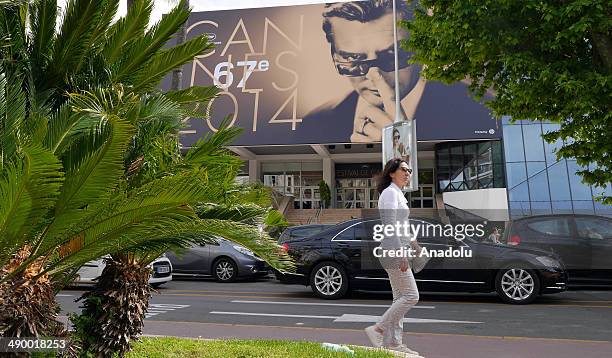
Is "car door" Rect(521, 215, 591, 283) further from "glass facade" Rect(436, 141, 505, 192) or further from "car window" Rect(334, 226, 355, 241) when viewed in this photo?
"glass facade" Rect(436, 141, 505, 192)

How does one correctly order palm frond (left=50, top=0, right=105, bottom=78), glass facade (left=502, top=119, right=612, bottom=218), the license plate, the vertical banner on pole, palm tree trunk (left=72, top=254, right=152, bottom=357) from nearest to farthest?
palm frond (left=50, top=0, right=105, bottom=78), palm tree trunk (left=72, top=254, right=152, bottom=357), the license plate, the vertical banner on pole, glass facade (left=502, top=119, right=612, bottom=218)

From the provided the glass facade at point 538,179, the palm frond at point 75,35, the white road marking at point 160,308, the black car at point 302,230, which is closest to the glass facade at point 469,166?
the glass facade at point 538,179

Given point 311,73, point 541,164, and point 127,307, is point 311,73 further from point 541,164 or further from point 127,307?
point 127,307

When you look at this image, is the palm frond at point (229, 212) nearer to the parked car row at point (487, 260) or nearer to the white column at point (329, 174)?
the parked car row at point (487, 260)

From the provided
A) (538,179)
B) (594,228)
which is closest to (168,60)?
(594,228)

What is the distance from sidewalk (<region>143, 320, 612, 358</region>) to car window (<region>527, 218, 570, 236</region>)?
4871 mm

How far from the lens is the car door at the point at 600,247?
11.2m

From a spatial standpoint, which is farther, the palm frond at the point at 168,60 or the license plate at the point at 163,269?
the license plate at the point at 163,269

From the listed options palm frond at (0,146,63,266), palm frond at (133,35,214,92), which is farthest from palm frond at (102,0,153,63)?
palm frond at (0,146,63,266)

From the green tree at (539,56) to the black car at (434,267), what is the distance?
190cm

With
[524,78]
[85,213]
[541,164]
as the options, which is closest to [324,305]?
[524,78]

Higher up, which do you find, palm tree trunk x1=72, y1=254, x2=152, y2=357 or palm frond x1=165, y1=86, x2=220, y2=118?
palm frond x1=165, y1=86, x2=220, y2=118

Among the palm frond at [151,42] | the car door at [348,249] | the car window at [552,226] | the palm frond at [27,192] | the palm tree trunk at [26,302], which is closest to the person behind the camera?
the palm frond at [27,192]

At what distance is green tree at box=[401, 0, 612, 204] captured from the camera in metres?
→ 8.33
